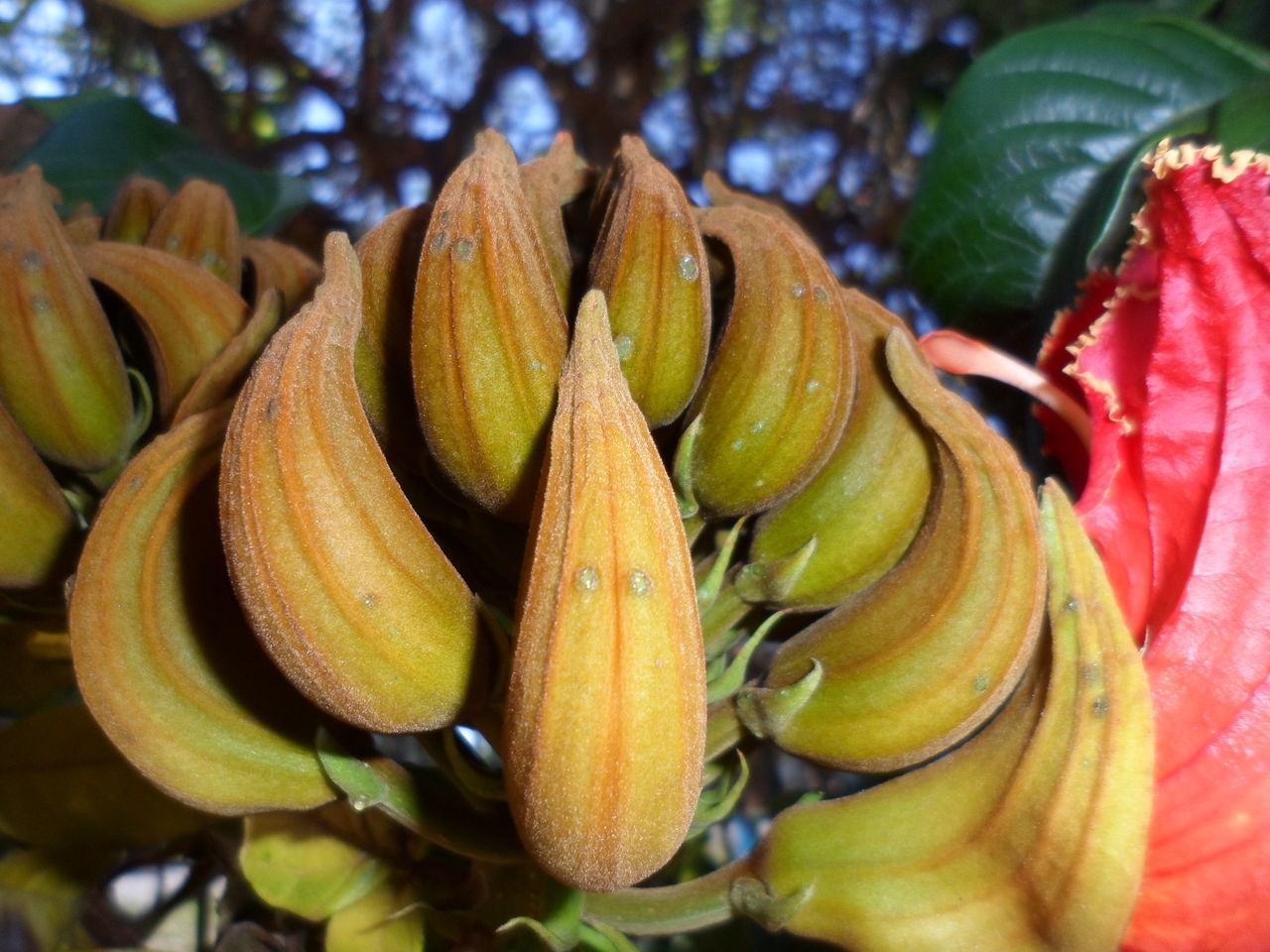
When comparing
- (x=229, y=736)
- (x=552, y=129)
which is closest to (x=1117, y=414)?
(x=229, y=736)

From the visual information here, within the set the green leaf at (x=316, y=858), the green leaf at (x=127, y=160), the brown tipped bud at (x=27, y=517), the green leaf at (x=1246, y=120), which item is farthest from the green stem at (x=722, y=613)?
the green leaf at (x=127, y=160)

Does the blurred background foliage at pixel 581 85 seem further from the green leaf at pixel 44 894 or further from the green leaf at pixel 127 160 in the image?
the green leaf at pixel 44 894

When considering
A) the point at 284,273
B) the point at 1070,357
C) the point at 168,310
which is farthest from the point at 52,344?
the point at 1070,357

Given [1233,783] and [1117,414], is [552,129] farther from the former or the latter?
[1233,783]

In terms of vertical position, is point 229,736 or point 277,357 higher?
point 277,357

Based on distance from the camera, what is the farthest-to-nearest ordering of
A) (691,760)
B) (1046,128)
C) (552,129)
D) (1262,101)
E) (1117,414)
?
(552,129)
(1046,128)
(1262,101)
(1117,414)
(691,760)

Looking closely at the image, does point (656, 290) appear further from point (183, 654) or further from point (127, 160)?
point (127, 160)

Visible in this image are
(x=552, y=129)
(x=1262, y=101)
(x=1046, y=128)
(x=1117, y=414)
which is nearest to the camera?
(x=1117, y=414)

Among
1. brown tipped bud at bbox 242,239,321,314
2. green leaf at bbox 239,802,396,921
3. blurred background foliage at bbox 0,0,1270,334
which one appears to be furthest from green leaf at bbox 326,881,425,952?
blurred background foliage at bbox 0,0,1270,334
